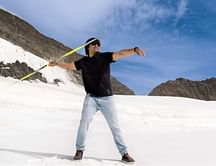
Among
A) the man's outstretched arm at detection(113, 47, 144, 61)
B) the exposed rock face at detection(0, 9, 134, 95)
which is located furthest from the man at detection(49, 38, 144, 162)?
the exposed rock face at detection(0, 9, 134, 95)

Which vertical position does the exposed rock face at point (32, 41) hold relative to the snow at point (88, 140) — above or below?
above

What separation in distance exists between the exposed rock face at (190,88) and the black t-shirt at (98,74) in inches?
3140

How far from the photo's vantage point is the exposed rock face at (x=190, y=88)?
87.7 m

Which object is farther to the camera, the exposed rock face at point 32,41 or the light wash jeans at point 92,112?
the exposed rock face at point 32,41

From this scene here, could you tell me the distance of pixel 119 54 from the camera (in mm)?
6547

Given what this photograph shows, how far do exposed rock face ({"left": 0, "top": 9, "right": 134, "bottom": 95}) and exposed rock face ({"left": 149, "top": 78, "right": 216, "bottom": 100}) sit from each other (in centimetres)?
2049

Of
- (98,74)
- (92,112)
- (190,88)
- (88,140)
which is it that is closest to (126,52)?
(98,74)

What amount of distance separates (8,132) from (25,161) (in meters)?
4.25

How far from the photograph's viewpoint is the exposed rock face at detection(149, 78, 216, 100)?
87688 millimetres

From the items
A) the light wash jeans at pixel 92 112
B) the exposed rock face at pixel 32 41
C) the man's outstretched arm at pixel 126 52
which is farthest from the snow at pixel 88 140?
the exposed rock face at pixel 32 41

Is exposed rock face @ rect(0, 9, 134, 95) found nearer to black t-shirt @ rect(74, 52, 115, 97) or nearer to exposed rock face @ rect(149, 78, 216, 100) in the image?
exposed rock face @ rect(149, 78, 216, 100)

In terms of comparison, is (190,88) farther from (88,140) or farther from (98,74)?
(98,74)

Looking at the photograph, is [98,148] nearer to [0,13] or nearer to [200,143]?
[200,143]

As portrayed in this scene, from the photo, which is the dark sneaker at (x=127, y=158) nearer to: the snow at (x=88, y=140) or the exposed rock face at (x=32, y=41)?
the snow at (x=88, y=140)
